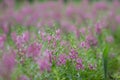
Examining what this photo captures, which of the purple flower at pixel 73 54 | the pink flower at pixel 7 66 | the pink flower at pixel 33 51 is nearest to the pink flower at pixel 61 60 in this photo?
the purple flower at pixel 73 54

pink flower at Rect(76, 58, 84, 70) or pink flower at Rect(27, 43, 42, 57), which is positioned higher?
pink flower at Rect(27, 43, 42, 57)

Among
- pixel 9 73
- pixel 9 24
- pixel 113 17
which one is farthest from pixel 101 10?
pixel 9 73

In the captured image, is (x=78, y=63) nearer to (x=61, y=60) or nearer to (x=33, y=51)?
(x=61, y=60)

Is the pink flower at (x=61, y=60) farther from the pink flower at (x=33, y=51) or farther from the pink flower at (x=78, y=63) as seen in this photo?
the pink flower at (x=33, y=51)

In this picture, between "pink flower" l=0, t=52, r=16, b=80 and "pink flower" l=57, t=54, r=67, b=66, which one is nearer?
"pink flower" l=0, t=52, r=16, b=80

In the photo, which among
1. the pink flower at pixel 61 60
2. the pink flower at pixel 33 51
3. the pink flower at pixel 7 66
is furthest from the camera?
the pink flower at pixel 61 60

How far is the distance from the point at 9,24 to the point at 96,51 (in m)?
2.85

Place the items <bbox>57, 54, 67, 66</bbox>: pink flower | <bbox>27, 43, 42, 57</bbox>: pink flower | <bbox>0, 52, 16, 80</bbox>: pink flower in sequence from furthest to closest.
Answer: <bbox>57, 54, 67, 66</bbox>: pink flower < <bbox>27, 43, 42, 57</bbox>: pink flower < <bbox>0, 52, 16, 80</bbox>: pink flower

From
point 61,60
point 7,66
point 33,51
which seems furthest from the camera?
point 61,60

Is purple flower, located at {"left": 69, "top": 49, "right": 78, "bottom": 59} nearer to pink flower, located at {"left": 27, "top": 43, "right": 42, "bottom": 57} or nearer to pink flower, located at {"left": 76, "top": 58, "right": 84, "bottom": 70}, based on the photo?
pink flower, located at {"left": 76, "top": 58, "right": 84, "bottom": 70}

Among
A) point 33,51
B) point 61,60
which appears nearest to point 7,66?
point 33,51

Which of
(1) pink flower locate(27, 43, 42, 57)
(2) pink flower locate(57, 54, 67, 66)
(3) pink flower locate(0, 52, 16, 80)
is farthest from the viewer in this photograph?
(2) pink flower locate(57, 54, 67, 66)

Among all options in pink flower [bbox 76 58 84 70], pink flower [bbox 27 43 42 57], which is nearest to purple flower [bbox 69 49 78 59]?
pink flower [bbox 76 58 84 70]

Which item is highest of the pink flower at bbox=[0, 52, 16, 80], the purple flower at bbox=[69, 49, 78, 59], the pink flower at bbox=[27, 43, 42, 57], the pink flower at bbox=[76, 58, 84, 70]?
the pink flower at bbox=[0, 52, 16, 80]
